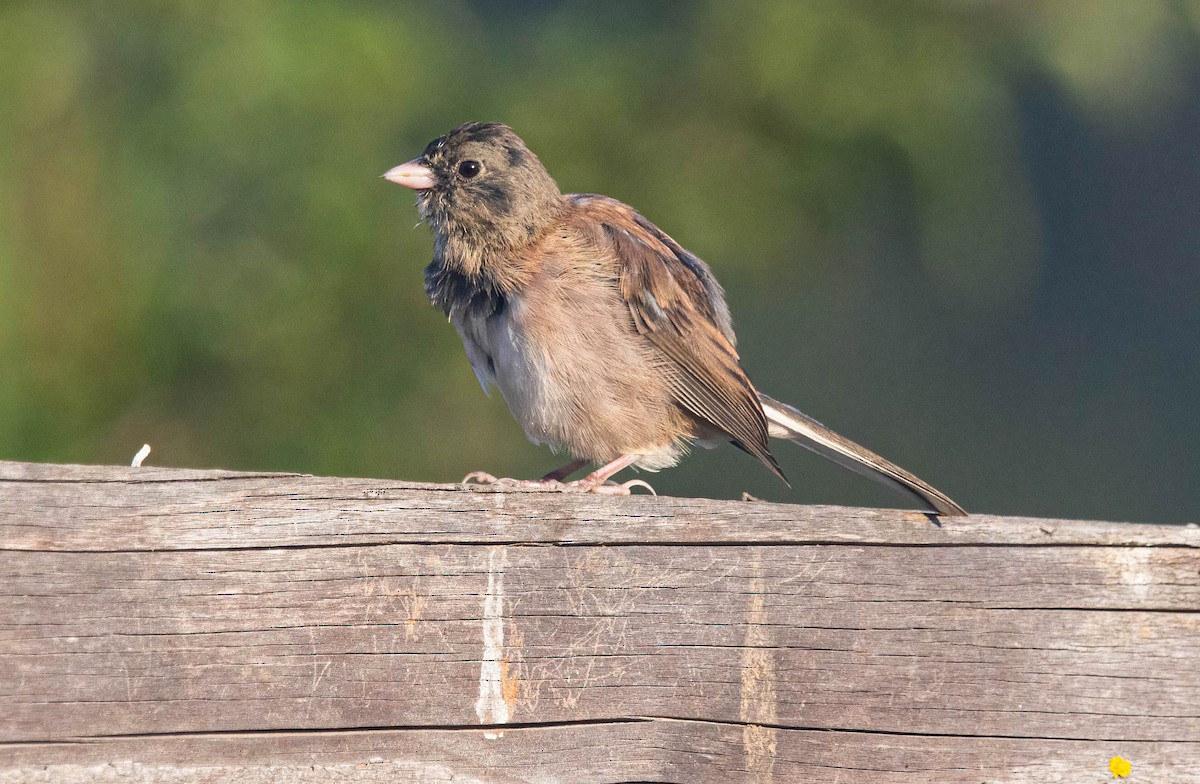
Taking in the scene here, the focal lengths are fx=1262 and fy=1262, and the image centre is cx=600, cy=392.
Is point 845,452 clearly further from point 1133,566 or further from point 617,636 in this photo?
point 617,636

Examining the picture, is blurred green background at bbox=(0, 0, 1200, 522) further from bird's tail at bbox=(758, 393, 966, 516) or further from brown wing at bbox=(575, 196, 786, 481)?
bird's tail at bbox=(758, 393, 966, 516)

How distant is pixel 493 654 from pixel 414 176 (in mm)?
1920

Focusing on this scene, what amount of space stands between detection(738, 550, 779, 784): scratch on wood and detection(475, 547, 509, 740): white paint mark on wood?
384mm

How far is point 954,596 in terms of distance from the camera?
203cm

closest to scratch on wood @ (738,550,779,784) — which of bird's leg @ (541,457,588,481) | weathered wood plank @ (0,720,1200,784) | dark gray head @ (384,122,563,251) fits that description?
weathered wood plank @ (0,720,1200,784)

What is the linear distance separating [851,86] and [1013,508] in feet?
10.9

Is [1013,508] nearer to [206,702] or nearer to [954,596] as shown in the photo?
[954,596]

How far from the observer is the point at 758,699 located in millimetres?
2006

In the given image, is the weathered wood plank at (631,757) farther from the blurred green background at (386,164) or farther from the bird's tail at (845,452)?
the blurred green background at (386,164)

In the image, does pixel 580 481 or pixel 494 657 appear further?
pixel 580 481

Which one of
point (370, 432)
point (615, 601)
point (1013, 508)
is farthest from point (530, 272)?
point (1013, 508)

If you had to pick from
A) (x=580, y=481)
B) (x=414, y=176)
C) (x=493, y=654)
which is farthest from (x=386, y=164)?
(x=493, y=654)

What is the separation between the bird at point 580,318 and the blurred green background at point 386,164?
0.65 meters

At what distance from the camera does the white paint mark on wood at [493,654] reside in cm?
200
